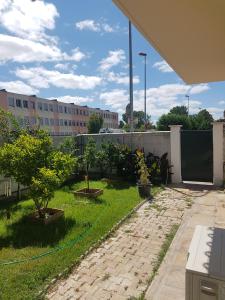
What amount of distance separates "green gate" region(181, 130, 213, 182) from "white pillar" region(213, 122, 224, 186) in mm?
244

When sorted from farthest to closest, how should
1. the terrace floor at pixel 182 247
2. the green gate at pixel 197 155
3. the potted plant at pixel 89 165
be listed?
the green gate at pixel 197 155 → the potted plant at pixel 89 165 → the terrace floor at pixel 182 247

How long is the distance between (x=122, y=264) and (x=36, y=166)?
331 centimetres

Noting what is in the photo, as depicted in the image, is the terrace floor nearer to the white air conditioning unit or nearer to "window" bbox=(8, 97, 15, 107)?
the white air conditioning unit

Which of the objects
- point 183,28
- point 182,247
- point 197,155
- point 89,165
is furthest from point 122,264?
point 197,155

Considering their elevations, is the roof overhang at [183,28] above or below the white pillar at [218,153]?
above

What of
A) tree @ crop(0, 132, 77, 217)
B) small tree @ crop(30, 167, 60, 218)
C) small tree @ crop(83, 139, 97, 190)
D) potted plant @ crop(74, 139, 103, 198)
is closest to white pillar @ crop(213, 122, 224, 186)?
potted plant @ crop(74, 139, 103, 198)

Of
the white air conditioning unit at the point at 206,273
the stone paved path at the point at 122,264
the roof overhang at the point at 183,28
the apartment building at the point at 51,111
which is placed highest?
the apartment building at the point at 51,111

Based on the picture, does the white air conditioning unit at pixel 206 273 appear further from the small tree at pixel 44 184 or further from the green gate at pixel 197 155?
the green gate at pixel 197 155

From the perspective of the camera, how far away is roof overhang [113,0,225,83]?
7.62ft

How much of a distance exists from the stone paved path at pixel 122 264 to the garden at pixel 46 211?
11.3 inches

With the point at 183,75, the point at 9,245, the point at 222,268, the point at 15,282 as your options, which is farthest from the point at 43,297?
the point at 183,75

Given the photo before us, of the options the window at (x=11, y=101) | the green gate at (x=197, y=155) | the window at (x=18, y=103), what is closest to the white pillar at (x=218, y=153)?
the green gate at (x=197, y=155)

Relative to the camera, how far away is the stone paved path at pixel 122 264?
3887mm

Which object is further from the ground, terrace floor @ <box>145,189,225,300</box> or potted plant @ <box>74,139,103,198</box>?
potted plant @ <box>74,139,103,198</box>
